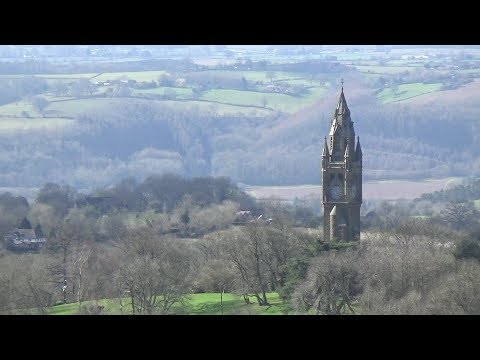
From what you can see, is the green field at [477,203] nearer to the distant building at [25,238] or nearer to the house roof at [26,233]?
the distant building at [25,238]

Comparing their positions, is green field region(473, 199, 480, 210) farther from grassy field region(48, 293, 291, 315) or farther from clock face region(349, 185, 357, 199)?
grassy field region(48, 293, 291, 315)

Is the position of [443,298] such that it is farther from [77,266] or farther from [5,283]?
[77,266]

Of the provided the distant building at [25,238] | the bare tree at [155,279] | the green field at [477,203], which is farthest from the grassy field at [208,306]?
the green field at [477,203]

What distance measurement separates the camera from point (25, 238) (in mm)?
102250

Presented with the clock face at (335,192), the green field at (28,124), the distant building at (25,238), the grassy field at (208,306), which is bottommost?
the grassy field at (208,306)

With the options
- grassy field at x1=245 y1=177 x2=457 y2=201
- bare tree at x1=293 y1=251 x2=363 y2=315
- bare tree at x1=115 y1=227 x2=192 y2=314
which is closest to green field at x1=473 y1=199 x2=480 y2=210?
grassy field at x1=245 y1=177 x2=457 y2=201

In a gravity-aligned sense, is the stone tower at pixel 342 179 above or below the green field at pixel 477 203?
above

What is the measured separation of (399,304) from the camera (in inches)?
1873

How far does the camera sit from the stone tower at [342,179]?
7606 centimetres

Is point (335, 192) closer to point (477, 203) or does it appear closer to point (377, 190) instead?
point (477, 203)

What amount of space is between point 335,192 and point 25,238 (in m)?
31.2

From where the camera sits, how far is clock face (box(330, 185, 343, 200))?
77.6 m

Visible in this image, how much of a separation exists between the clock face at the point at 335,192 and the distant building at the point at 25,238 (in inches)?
981

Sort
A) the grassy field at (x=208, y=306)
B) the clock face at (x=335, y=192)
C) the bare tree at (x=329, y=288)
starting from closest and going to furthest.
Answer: the bare tree at (x=329, y=288) → the grassy field at (x=208, y=306) → the clock face at (x=335, y=192)
